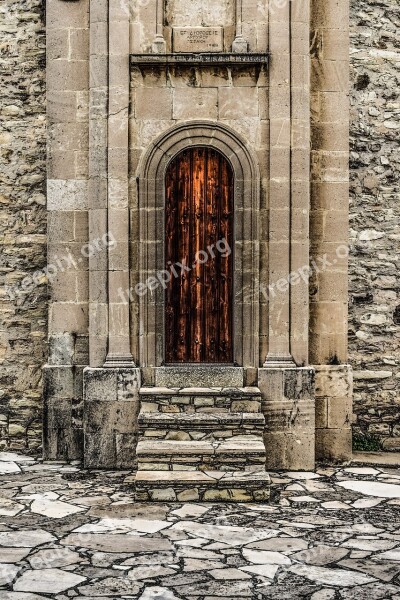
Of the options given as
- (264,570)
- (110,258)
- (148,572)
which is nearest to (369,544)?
(264,570)

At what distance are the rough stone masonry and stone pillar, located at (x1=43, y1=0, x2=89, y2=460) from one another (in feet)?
1.85

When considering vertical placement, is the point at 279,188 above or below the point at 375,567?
above

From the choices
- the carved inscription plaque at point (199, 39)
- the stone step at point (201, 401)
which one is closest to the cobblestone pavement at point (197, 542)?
the stone step at point (201, 401)

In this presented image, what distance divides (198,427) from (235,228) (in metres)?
2.17

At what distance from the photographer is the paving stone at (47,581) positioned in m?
4.81

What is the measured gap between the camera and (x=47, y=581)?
4.94 m

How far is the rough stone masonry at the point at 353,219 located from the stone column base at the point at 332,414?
64 cm

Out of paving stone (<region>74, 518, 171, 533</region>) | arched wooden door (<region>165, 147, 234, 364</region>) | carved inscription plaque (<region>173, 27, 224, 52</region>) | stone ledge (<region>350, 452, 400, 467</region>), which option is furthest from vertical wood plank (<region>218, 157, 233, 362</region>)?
paving stone (<region>74, 518, 171, 533</region>)

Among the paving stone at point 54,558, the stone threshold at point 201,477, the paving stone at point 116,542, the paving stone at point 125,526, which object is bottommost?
the paving stone at point 54,558

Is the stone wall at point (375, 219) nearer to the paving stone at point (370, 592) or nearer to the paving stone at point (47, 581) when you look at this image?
the paving stone at point (370, 592)

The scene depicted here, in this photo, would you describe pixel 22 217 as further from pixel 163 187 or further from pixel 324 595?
pixel 324 595

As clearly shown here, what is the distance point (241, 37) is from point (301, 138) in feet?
4.13

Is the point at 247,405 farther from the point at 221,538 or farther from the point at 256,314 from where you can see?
the point at 221,538

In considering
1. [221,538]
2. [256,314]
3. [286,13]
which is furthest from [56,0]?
[221,538]
